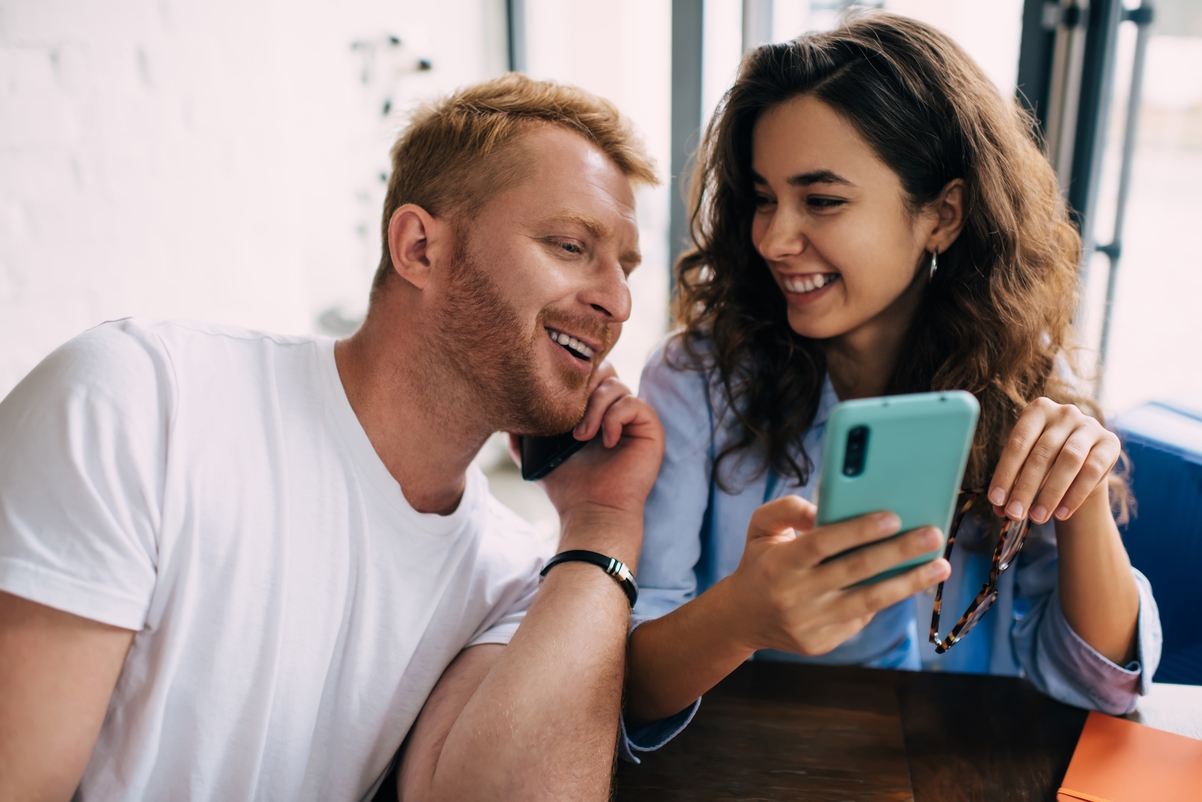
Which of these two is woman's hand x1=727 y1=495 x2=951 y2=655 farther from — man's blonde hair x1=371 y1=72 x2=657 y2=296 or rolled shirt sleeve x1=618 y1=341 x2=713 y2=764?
man's blonde hair x1=371 y1=72 x2=657 y2=296

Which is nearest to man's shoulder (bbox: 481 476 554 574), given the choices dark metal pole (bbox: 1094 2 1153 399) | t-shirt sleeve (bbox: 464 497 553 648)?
t-shirt sleeve (bbox: 464 497 553 648)

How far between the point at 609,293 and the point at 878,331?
57 centimetres

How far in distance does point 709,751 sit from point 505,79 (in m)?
1.06

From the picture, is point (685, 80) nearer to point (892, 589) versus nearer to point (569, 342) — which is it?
point (569, 342)

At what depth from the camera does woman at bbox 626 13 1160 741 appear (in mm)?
1138

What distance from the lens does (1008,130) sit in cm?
132

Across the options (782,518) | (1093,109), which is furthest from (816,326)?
(1093,109)

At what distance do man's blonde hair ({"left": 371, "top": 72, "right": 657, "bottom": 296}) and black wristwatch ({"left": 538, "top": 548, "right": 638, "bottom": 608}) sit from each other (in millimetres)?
519

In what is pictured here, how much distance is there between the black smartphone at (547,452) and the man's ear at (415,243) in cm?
31

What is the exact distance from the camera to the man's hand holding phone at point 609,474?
1.15m

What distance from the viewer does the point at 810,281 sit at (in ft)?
4.35

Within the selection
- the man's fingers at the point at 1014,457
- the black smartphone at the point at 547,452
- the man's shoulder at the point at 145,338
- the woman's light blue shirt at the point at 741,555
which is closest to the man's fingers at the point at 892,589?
the man's fingers at the point at 1014,457

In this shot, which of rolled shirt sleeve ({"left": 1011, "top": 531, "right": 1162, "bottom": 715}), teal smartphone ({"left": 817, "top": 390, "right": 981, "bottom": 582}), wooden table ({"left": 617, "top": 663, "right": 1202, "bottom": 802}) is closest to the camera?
teal smartphone ({"left": 817, "top": 390, "right": 981, "bottom": 582})

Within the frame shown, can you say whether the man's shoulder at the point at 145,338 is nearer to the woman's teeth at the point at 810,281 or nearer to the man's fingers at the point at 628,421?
the man's fingers at the point at 628,421
